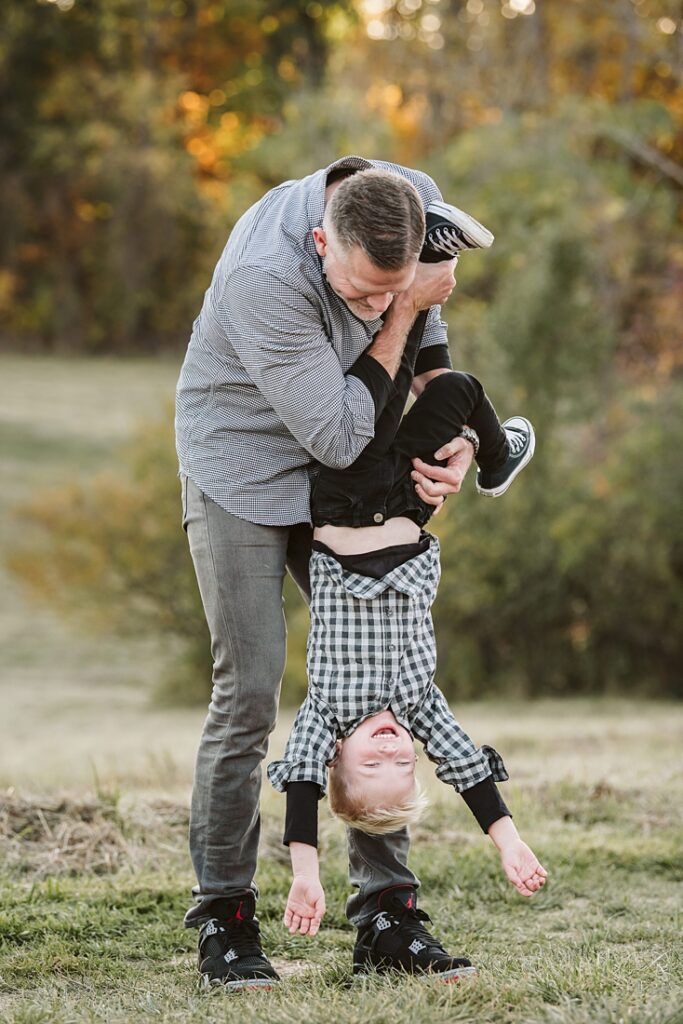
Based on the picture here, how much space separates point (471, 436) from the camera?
3590mm

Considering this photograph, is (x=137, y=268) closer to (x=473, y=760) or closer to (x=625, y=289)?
(x=625, y=289)

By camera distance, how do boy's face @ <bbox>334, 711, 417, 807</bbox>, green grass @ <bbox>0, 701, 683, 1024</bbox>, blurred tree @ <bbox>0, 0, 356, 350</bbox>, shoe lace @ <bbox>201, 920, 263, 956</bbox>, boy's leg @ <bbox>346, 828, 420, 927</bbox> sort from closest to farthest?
green grass @ <bbox>0, 701, 683, 1024</bbox> < boy's face @ <bbox>334, 711, 417, 807</bbox> < shoe lace @ <bbox>201, 920, 263, 956</bbox> < boy's leg @ <bbox>346, 828, 420, 927</bbox> < blurred tree @ <bbox>0, 0, 356, 350</bbox>

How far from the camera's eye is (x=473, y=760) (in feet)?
10.9

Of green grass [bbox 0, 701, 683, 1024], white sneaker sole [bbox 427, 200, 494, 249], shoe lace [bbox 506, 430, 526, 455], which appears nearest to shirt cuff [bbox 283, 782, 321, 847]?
green grass [bbox 0, 701, 683, 1024]

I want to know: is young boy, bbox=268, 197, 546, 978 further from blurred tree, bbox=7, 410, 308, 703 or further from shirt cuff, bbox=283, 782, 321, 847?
blurred tree, bbox=7, 410, 308, 703

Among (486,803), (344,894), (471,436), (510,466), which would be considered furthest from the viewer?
(344,894)

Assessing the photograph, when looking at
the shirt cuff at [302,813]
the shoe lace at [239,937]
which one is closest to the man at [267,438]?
the shoe lace at [239,937]

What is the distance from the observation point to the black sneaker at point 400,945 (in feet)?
11.0

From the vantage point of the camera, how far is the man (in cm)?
314

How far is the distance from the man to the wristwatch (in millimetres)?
37

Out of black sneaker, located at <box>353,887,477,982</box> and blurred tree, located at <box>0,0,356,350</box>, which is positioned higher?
blurred tree, located at <box>0,0,356,350</box>

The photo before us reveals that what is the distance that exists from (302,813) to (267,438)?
3.09 feet

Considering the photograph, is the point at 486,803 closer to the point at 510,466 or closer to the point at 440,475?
the point at 440,475

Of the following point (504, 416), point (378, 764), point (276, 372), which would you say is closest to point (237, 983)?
point (378, 764)
